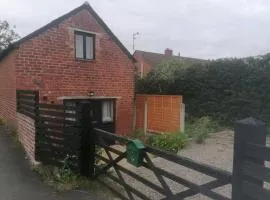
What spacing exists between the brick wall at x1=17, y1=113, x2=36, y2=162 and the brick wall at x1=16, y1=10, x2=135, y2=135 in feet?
6.67

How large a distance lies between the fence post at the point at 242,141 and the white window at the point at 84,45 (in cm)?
997

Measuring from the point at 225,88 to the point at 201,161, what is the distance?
6790 mm

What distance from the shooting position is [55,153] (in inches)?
279

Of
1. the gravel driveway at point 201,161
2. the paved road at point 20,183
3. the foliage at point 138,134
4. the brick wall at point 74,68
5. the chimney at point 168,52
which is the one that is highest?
the chimney at point 168,52

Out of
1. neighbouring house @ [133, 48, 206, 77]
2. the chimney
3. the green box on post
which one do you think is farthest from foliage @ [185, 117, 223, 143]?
the chimney

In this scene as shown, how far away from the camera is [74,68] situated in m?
12.6

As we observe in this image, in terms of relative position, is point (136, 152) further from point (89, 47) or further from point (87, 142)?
point (89, 47)

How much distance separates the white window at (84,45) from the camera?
1280 cm

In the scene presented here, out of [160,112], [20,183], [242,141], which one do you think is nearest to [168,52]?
[160,112]

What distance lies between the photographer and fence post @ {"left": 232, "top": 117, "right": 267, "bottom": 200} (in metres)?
3.49

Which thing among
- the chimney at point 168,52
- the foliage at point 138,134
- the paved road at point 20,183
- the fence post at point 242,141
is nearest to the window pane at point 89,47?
the foliage at point 138,134

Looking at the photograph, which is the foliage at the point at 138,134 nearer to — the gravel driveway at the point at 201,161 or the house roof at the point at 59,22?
the gravel driveway at the point at 201,161

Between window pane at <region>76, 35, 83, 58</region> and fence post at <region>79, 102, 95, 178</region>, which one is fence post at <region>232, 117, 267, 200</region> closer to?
fence post at <region>79, 102, 95, 178</region>

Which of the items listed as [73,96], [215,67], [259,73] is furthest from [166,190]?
[215,67]
